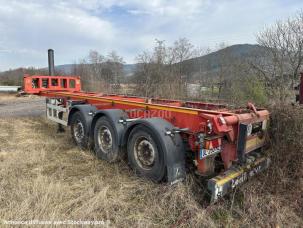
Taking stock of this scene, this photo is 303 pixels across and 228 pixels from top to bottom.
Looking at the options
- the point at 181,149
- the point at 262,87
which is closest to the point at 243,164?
the point at 181,149

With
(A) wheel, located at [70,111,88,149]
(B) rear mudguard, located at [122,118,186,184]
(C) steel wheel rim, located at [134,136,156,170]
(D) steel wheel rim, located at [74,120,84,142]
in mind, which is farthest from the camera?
(D) steel wheel rim, located at [74,120,84,142]

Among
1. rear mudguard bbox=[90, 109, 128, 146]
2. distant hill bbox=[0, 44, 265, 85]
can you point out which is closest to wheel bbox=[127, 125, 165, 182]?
rear mudguard bbox=[90, 109, 128, 146]

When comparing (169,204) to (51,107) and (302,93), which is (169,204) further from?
(51,107)

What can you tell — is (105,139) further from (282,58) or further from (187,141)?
(282,58)

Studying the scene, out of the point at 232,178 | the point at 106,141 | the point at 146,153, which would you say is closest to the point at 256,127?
the point at 232,178

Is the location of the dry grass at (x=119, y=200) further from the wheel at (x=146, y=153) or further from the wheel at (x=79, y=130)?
the wheel at (x=79, y=130)

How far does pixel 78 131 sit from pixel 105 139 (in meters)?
1.09

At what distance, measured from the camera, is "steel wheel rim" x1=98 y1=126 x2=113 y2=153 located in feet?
12.4

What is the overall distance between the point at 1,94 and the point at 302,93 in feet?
86.2

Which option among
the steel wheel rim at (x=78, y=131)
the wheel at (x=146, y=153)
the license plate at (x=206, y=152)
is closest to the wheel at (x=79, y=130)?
the steel wheel rim at (x=78, y=131)

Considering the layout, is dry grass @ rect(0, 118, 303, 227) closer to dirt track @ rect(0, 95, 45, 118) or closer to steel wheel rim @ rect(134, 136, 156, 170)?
steel wheel rim @ rect(134, 136, 156, 170)

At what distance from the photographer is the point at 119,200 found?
2.68 meters

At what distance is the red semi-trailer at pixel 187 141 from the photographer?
8.27 ft

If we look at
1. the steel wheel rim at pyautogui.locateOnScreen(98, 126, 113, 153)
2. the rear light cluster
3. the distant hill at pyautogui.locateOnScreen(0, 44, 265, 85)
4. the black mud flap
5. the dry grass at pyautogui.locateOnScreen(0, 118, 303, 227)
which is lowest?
the dry grass at pyautogui.locateOnScreen(0, 118, 303, 227)
